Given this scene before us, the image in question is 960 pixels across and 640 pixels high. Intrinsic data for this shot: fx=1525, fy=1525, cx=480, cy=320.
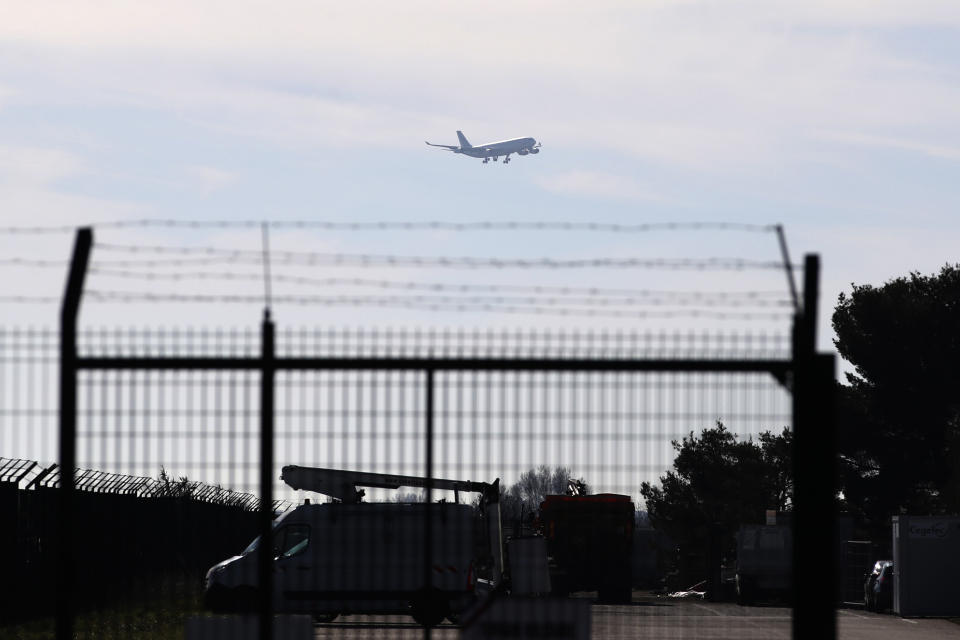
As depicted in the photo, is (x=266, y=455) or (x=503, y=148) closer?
(x=266, y=455)

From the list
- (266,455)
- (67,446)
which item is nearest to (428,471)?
(266,455)

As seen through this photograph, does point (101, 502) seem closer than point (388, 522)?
No

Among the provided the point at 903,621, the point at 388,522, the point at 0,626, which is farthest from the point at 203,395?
the point at 903,621

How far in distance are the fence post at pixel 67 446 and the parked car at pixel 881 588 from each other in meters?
31.3

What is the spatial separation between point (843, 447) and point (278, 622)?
49.3 m

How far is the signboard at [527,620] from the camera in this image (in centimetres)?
949

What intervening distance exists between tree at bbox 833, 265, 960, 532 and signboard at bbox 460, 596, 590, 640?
47.1 meters

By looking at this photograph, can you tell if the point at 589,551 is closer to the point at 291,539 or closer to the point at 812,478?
the point at 291,539

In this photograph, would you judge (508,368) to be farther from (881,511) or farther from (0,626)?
(881,511)

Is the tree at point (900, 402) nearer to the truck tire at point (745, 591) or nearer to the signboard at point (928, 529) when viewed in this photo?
the truck tire at point (745, 591)

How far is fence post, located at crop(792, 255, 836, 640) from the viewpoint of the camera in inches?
375

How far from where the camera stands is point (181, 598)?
29641mm

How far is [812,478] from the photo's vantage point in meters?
9.66

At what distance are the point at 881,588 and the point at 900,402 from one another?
19.7m
